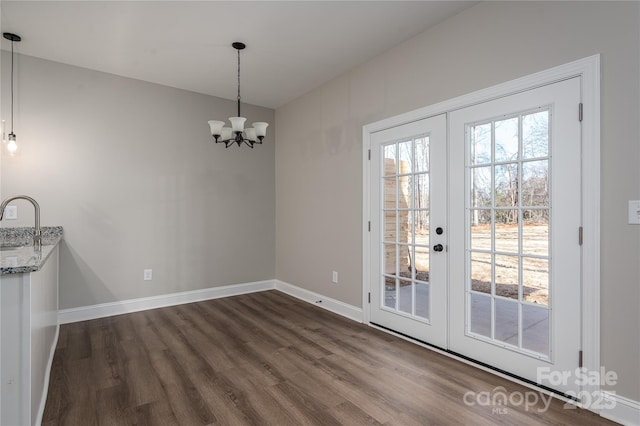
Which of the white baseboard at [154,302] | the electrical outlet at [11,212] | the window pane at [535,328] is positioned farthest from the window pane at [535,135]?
the electrical outlet at [11,212]

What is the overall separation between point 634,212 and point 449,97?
1511 mm

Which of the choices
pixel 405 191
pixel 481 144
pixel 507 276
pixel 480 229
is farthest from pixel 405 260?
pixel 481 144

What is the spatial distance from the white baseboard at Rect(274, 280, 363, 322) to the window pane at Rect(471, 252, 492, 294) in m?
1.40

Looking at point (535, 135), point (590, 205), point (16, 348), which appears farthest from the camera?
point (535, 135)

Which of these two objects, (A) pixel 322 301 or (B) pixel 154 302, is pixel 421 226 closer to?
(A) pixel 322 301

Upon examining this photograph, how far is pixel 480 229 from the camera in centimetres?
267

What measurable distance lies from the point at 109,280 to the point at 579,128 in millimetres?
4641

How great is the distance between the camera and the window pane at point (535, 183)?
2283 millimetres

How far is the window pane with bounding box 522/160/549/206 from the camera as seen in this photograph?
7.49 ft

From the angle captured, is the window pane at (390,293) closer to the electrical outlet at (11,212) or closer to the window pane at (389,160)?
the window pane at (389,160)

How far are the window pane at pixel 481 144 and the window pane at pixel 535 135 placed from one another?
0.26 meters

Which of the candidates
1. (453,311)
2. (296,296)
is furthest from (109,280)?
(453,311)

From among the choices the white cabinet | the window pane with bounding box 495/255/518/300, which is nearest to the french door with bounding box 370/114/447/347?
the window pane with bounding box 495/255/518/300

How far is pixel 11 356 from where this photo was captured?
162 cm
